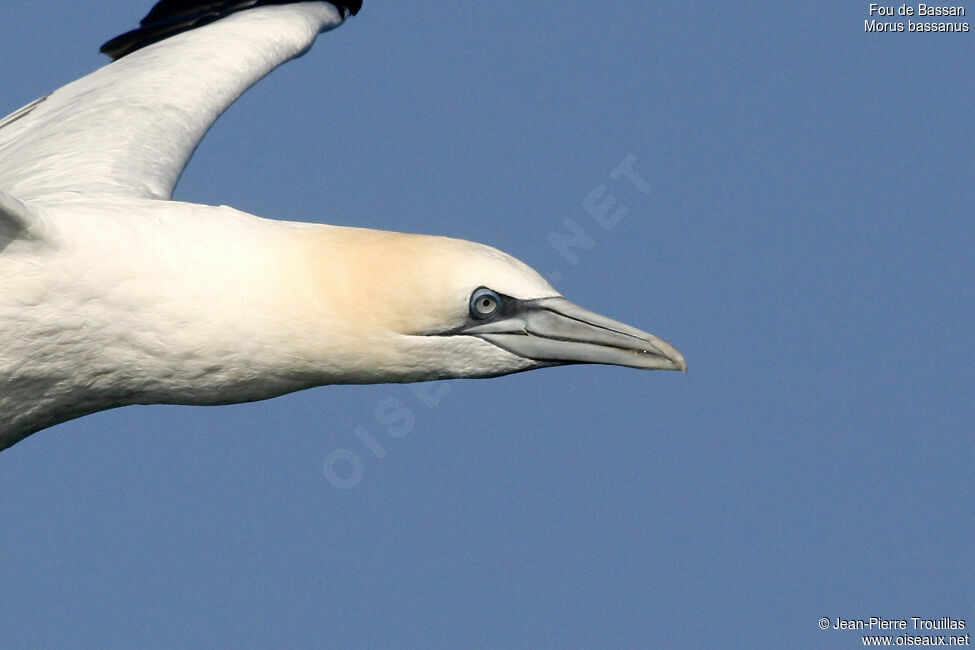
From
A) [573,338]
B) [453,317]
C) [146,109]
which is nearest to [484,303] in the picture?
[453,317]

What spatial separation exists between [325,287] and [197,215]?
882 mm

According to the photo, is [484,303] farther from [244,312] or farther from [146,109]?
[146,109]

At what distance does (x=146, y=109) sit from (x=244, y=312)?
317 cm

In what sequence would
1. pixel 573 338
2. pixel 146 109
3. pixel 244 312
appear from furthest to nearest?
pixel 146 109 → pixel 573 338 → pixel 244 312

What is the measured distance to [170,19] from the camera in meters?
13.4

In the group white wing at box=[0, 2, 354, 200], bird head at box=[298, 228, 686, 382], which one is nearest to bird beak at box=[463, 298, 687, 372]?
bird head at box=[298, 228, 686, 382]

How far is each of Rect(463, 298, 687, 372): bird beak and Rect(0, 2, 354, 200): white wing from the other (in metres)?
2.51

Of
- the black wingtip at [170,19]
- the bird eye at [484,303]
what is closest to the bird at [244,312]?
the bird eye at [484,303]

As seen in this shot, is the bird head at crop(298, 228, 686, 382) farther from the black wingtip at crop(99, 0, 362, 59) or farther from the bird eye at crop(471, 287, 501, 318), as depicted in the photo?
the black wingtip at crop(99, 0, 362, 59)

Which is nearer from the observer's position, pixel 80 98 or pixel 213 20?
pixel 80 98

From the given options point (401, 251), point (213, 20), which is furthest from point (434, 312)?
point (213, 20)

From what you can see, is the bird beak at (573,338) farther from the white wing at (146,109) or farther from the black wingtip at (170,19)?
the black wingtip at (170,19)

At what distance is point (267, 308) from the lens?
856cm

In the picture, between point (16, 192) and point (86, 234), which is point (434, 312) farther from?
point (16, 192)
